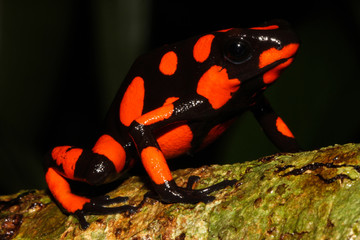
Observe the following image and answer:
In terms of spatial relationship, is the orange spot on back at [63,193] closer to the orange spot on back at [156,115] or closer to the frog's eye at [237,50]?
the orange spot on back at [156,115]

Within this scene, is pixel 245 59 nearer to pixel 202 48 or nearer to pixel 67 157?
pixel 202 48

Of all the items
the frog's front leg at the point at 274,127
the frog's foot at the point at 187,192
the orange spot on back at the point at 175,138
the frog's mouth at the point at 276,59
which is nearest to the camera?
the frog's foot at the point at 187,192

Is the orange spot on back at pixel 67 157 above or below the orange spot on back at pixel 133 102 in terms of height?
below

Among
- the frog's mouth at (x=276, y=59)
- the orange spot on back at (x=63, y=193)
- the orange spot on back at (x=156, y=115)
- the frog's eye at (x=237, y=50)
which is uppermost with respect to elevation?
the frog's eye at (x=237, y=50)

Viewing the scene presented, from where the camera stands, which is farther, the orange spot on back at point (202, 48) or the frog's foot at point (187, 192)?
the orange spot on back at point (202, 48)

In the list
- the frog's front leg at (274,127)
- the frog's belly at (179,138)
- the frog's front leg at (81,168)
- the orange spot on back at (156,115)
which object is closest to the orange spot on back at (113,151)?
the frog's front leg at (81,168)

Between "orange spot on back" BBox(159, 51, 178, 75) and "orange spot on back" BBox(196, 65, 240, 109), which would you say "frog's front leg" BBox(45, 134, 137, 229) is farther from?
"orange spot on back" BBox(196, 65, 240, 109)

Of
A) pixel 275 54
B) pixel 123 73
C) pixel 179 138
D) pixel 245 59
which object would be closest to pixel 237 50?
pixel 245 59
